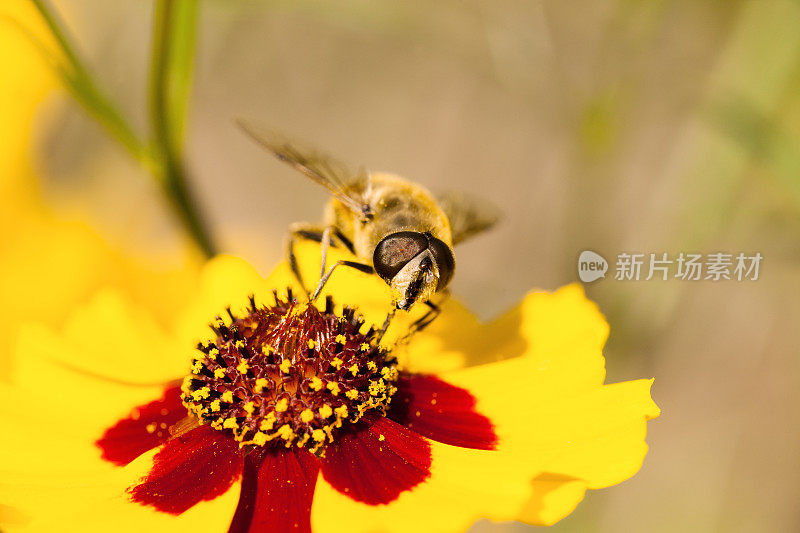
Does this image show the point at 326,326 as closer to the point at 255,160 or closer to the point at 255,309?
the point at 255,309

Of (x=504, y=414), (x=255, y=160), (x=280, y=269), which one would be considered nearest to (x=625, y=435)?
(x=504, y=414)

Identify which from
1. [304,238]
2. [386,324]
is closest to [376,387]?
[386,324]

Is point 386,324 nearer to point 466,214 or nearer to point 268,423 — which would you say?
point 268,423

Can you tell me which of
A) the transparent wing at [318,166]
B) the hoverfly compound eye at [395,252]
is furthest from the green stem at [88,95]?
the hoverfly compound eye at [395,252]

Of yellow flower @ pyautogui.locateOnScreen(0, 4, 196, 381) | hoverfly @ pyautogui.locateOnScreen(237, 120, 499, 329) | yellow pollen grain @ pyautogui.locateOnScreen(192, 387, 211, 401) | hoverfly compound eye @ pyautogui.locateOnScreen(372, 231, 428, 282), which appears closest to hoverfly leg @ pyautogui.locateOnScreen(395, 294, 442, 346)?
hoverfly @ pyautogui.locateOnScreen(237, 120, 499, 329)

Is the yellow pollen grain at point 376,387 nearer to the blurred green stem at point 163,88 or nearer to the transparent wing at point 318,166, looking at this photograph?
the transparent wing at point 318,166

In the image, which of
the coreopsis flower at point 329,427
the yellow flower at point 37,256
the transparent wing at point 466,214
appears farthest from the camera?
the yellow flower at point 37,256
